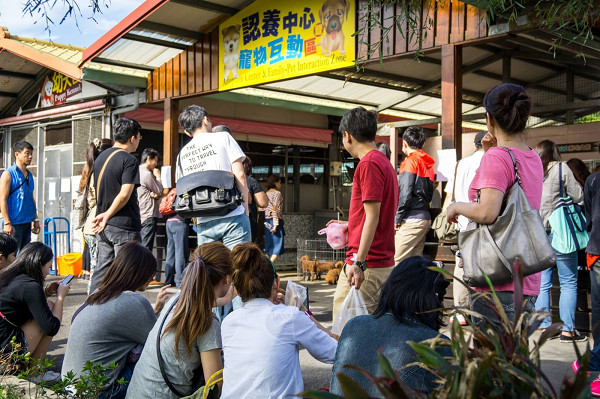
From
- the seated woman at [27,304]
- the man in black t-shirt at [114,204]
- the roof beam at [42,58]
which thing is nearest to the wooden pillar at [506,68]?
the roof beam at [42,58]

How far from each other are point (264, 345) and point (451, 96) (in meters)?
4.90

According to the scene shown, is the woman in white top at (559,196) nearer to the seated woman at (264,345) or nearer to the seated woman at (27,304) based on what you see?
the seated woman at (264,345)

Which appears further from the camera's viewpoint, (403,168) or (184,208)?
(403,168)

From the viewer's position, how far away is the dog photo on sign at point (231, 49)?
382 inches

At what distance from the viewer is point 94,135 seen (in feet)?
42.5

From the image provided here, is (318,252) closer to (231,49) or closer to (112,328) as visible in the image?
(231,49)

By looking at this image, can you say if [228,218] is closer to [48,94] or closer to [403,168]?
[403,168]

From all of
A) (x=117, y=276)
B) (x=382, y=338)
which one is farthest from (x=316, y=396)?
(x=117, y=276)

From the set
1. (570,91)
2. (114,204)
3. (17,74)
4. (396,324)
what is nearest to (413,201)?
(114,204)

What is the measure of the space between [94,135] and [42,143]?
90.6 inches

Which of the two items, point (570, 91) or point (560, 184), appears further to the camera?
point (570, 91)

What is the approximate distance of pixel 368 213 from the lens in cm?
385

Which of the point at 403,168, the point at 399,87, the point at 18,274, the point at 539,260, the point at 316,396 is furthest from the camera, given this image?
the point at 399,87

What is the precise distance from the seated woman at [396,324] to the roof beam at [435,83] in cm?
933
